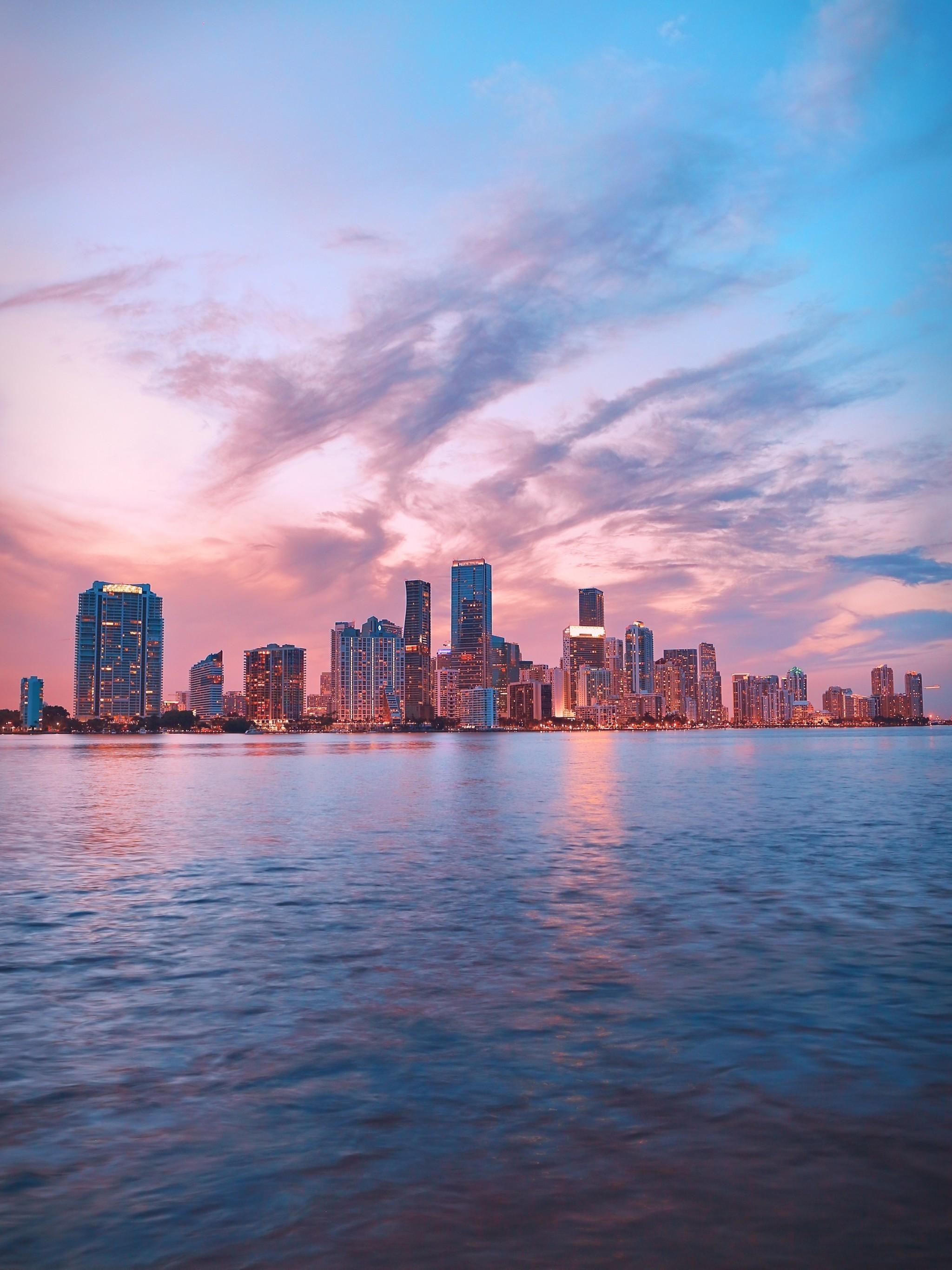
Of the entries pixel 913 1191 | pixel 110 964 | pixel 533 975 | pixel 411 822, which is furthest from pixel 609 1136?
pixel 411 822

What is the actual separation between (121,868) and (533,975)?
21434mm

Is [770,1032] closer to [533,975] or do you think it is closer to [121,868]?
[533,975]

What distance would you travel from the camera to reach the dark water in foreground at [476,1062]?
8.90 metres

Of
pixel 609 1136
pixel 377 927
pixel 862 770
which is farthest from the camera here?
pixel 862 770

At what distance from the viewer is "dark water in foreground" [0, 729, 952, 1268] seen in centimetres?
890

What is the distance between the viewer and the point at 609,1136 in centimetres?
1084

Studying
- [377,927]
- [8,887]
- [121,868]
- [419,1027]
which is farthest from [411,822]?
[419,1027]

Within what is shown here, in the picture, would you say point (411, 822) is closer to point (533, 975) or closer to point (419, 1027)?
point (533, 975)

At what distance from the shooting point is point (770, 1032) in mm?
14742

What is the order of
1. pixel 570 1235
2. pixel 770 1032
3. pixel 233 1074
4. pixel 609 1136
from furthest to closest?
pixel 770 1032, pixel 233 1074, pixel 609 1136, pixel 570 1235

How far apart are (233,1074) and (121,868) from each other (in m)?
23.5

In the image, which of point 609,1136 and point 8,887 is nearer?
point 609,1136

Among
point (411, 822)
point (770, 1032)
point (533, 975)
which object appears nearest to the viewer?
point (770, 1032)

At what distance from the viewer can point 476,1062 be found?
1350 cm
